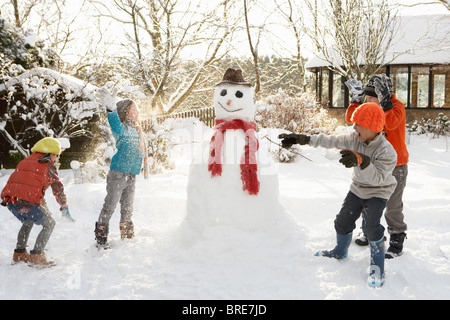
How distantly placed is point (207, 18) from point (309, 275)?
12355mm

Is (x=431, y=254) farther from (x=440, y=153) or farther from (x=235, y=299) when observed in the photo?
(x=440, y=153)

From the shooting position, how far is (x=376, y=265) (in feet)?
9.55

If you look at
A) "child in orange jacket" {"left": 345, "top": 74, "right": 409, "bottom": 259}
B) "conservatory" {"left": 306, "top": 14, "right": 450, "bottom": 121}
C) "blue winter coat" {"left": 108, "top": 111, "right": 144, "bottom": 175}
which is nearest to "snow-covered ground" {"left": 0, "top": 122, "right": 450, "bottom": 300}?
"child in orange jacket" {"left": 345, "top": 74, "right": 409, "bottom": 259}

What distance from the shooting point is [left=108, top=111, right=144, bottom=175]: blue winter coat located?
3730mm

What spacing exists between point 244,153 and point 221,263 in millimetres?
1088

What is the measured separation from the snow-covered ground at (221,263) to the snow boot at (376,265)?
0.18ft

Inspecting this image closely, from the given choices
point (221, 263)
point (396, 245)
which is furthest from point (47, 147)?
point (396, 245)

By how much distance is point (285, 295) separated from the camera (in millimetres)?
2721

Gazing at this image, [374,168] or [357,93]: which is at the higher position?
[357,93]

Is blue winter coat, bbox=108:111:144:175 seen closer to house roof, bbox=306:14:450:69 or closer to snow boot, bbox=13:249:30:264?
snow boot, bbox=13:249:30:264

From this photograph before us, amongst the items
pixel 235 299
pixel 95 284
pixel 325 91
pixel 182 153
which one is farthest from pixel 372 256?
pixel 325 91

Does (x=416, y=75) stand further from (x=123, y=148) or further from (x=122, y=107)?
(x=123, y=148)

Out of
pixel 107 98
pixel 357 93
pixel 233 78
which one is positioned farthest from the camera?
pixel 357 93

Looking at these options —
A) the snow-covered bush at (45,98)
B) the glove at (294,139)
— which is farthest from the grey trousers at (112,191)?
the snow-covered bush at (45,98)
